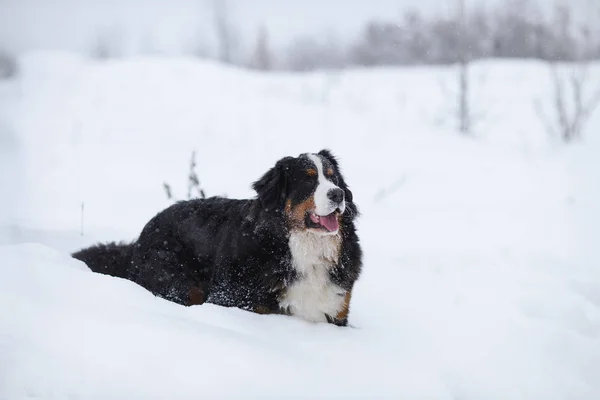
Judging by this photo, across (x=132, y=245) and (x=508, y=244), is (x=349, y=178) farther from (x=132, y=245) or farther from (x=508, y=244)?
(x=132, y=245)

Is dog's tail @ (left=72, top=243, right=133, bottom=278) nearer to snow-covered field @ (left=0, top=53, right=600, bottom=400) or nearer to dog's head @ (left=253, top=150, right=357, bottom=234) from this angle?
snow-covered field @ (left=0, top=53, right=600, bottom=400)

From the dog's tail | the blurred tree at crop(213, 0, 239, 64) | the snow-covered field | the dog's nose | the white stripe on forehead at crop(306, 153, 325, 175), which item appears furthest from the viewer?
the blurred tree at crop(213, 0, 239, 64)

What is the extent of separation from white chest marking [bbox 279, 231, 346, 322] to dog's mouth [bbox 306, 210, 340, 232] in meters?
0.08

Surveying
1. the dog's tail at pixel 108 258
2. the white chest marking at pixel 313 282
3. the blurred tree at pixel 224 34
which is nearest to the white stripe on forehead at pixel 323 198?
the white chest marking at pixel 313 282

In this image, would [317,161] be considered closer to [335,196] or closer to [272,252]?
[335,196]

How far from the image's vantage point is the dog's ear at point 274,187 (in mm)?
3684

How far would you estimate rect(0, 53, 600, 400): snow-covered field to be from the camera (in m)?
2.19

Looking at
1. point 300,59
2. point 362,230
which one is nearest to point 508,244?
point 362,230

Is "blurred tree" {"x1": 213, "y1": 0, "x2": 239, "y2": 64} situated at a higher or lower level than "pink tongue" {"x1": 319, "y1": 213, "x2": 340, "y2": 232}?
higher

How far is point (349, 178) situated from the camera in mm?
10820

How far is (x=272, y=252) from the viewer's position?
3600mm

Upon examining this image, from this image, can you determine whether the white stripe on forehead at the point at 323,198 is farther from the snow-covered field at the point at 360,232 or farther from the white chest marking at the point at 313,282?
the snow-covered field at the point at 360,232

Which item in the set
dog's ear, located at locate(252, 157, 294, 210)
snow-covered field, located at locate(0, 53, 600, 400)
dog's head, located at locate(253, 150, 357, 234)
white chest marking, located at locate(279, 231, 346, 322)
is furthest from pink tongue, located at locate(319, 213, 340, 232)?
snow-covered field, located at locate(0, 53, 600, 400)

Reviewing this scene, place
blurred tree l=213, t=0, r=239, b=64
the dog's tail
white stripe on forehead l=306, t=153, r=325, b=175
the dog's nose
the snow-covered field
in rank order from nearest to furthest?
the snow-covered field, the dog's nose, white stripe on forehead l=306, t=153, r=325, b=175, the dog's tail, blurred tree l=213, t=0, r=239, b=64
